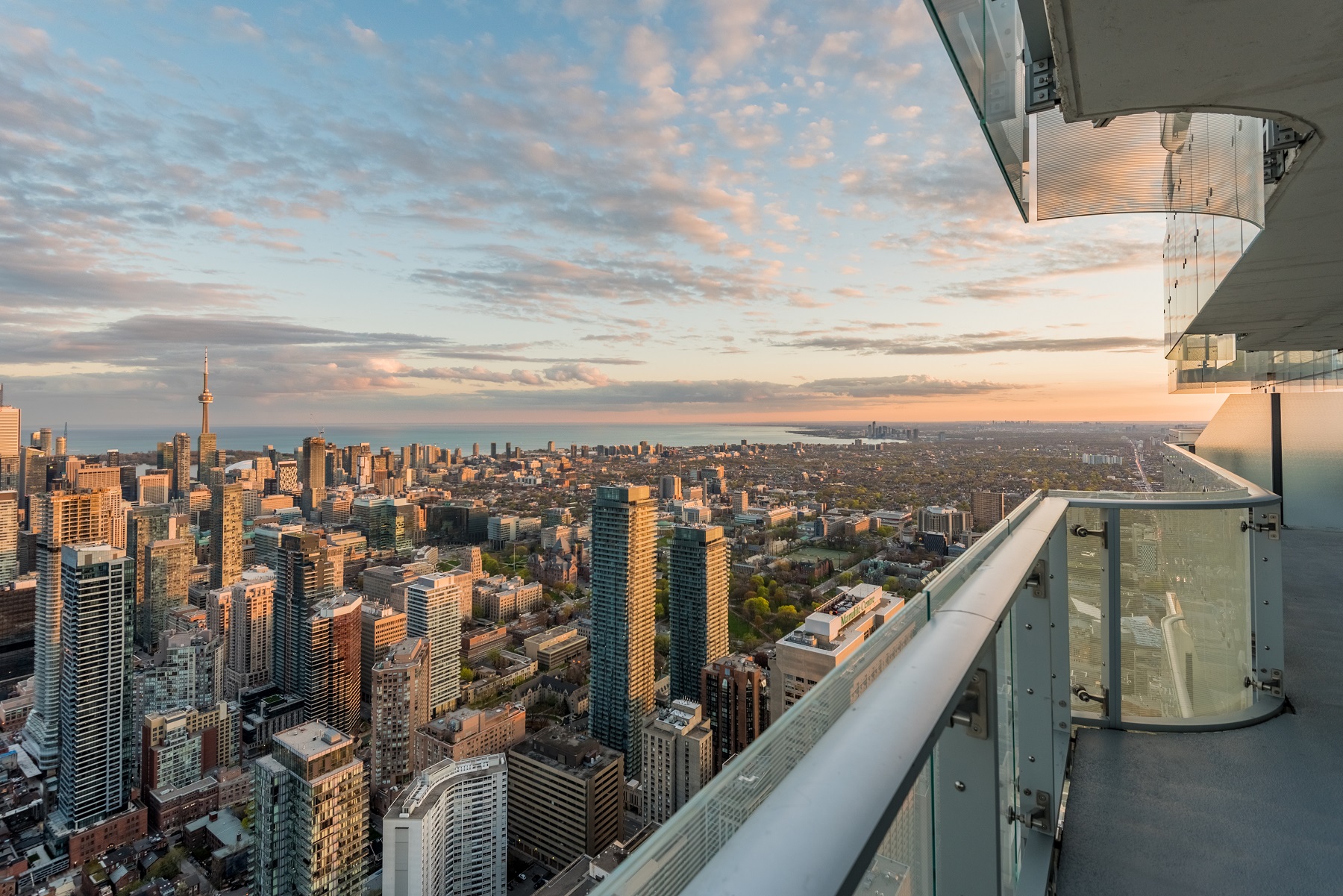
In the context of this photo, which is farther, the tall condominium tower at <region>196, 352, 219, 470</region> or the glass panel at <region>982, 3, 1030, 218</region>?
the tall condominium tower at <region>196, 352, 219, 470</region>

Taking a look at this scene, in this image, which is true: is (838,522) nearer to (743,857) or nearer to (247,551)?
(743,857)

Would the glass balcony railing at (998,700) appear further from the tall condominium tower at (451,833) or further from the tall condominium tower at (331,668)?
the tall condominium tower at (331,668)

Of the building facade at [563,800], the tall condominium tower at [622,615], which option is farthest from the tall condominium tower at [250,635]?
the building facade at [563,800]

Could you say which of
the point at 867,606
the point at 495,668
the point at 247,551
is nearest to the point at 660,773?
the point at 867,606

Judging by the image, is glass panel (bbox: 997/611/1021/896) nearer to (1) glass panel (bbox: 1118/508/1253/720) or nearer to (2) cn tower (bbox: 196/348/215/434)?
(1) glass panel (bbox: 1118/508/1253/720)

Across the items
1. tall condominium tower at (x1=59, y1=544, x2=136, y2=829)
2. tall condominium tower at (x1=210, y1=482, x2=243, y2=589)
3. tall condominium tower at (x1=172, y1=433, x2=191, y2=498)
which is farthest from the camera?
tall condominium tower at (x1=172, y1=433, x2=191, y2=498)

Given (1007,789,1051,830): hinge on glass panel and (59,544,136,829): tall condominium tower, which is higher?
(1007,789,1051,830): hinge on glass panel

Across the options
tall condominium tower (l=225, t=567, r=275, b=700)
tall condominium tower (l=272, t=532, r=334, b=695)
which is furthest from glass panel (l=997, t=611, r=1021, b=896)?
tall condominium tower (l=225, t=567, r=275, b=700)
